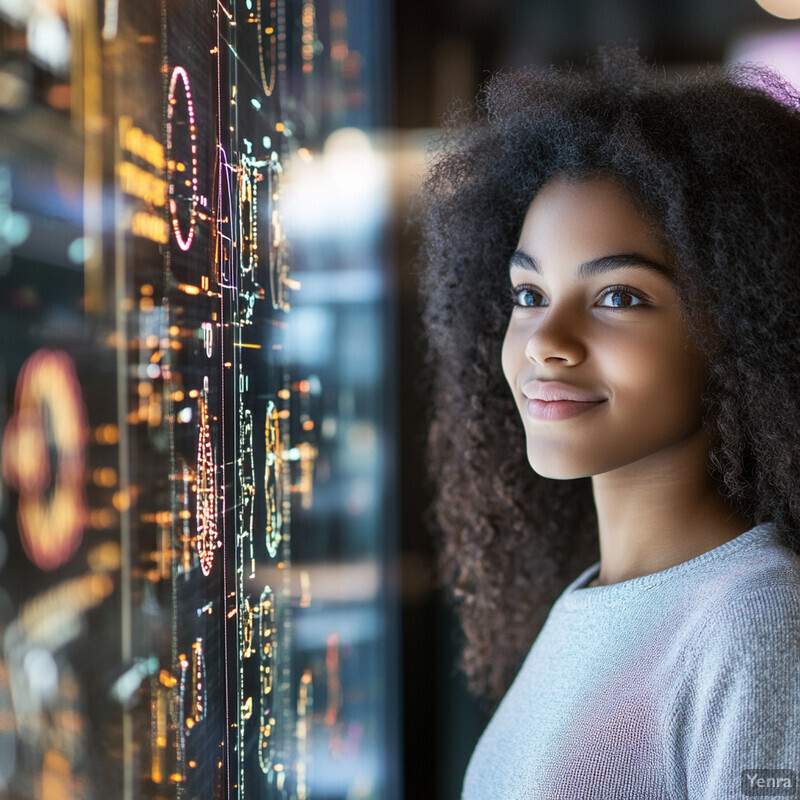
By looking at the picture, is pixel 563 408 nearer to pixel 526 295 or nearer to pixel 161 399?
pixel 526 295

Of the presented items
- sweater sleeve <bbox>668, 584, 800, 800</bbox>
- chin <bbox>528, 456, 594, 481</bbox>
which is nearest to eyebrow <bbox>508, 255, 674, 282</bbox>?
chin <bbox>528, 456, 594, 481</bbox>

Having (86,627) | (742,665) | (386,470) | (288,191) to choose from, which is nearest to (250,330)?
(288,191)

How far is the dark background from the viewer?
69.6 inches

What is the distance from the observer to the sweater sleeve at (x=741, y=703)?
715mm

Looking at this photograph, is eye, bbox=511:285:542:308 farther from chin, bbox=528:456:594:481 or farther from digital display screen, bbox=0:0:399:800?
digital display screen, bbox=0:0:399:800

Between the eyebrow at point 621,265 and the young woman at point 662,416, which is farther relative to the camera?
the eyebrow at point 621,265

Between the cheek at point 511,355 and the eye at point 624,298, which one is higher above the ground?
the eye at point 624,298

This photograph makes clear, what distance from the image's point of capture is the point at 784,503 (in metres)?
0.93

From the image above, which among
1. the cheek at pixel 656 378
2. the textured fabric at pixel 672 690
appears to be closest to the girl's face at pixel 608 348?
the cheek at pixel 656 378

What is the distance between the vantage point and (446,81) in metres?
1.83

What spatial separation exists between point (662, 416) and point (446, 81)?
1198mm

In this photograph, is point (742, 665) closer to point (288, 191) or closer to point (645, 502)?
point (645, 502)

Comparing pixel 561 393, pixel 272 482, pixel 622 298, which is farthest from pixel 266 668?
pixel 622 298

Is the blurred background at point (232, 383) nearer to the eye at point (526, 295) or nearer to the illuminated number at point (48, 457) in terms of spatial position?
the illuminated number at point (48, 457)
